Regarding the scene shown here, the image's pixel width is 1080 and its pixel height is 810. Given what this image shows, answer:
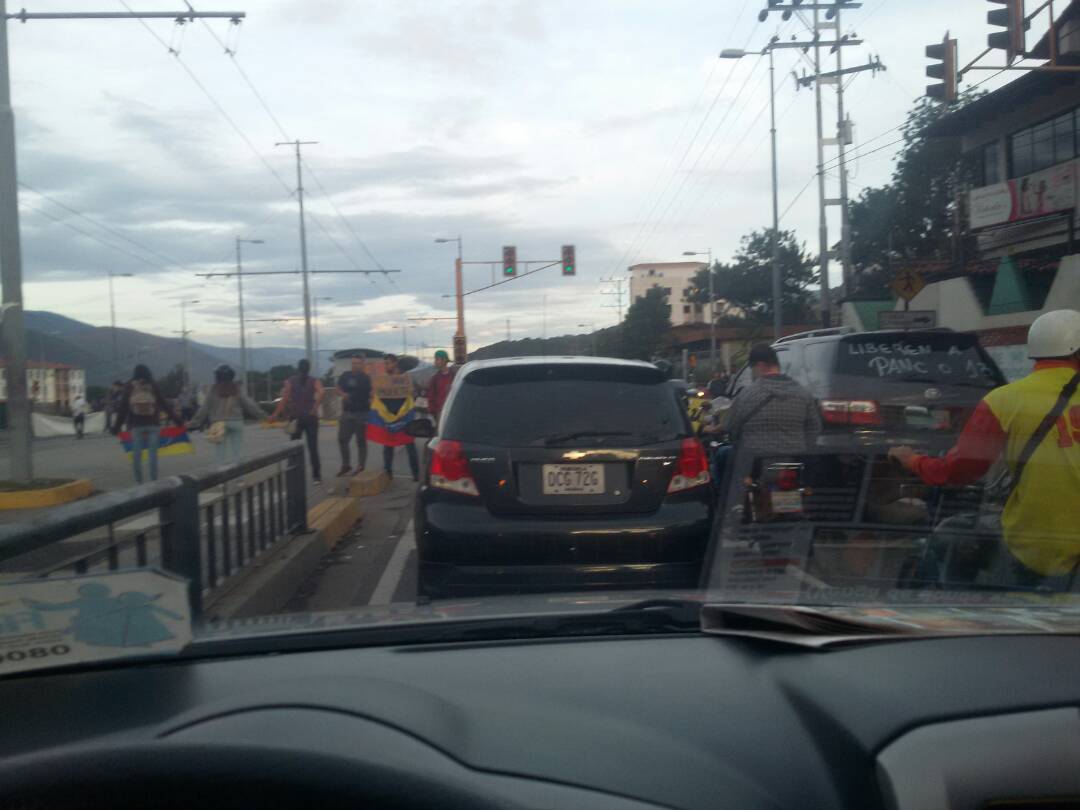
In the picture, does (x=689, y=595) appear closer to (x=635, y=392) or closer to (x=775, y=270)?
(x=635, y=392)

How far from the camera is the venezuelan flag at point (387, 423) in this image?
48.0ft

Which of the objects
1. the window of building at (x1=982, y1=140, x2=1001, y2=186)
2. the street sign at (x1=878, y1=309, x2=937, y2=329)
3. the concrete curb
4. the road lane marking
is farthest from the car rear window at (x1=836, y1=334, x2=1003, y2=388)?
the window of building at (x1=982, y1=140, x2=1001, y2=186)

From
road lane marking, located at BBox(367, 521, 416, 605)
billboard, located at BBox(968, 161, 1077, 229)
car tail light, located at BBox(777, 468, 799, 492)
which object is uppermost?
billboard, located at BBox(968, 161, 1077, 229)

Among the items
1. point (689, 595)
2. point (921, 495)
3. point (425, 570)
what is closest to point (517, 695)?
point (689, 595)

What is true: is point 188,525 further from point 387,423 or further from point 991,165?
point 991,165

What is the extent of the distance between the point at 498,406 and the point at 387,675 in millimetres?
3645

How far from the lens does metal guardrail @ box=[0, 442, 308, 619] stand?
11.6 ft

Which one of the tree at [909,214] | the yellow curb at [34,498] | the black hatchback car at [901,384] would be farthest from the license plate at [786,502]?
the tree at [909,214]

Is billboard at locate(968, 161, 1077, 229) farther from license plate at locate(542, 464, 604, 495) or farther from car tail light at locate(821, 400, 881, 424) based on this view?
license plate at locate(542, 464, 604, 495)

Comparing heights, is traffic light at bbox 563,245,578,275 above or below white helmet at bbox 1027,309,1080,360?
above

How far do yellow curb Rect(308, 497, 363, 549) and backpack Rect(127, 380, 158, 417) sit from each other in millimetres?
3049

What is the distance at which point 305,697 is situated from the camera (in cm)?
175

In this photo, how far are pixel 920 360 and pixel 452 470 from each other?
5012mm

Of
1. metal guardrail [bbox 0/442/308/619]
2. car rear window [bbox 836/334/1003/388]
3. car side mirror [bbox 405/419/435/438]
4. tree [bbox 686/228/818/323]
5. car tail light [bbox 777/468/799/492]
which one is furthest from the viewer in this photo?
tree [bbox 686/228/818/323]
